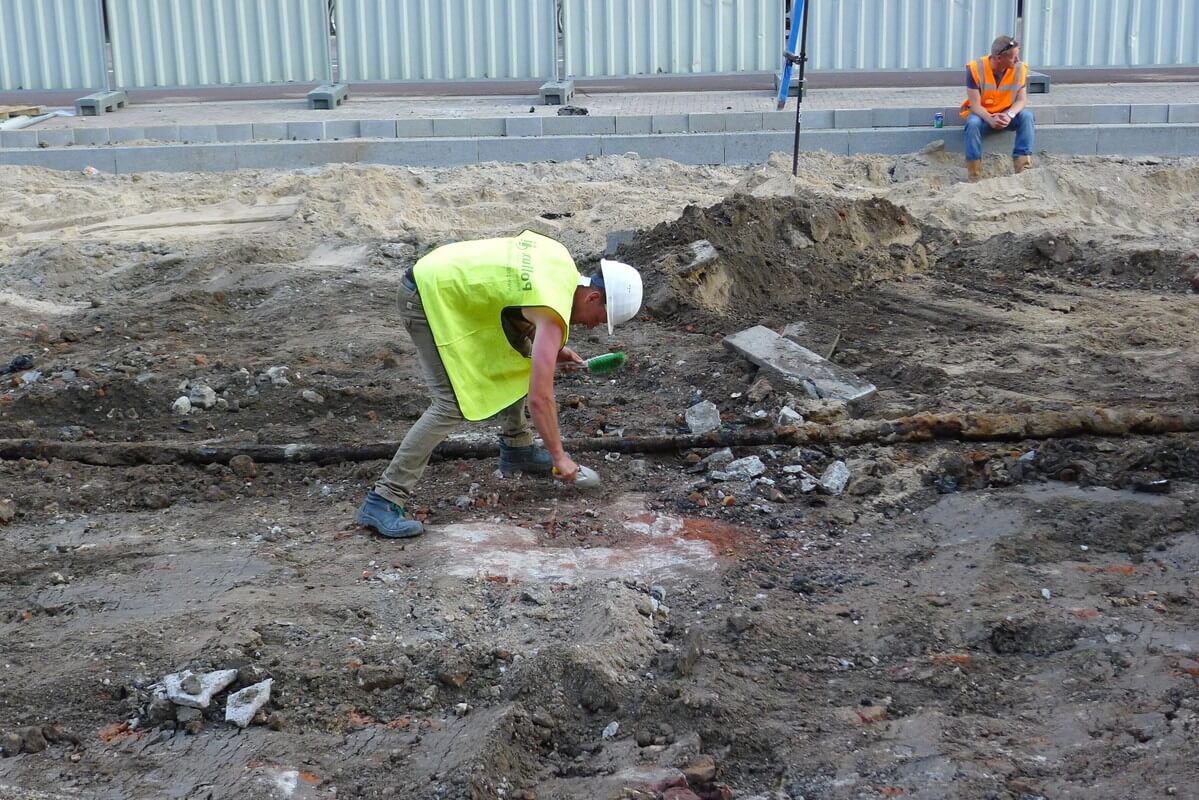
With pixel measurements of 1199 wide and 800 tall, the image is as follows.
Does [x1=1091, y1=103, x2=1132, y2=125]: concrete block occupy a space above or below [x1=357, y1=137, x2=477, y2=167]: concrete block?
above

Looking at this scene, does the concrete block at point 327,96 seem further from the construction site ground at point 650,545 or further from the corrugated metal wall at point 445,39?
the construction site ground at point 650,545

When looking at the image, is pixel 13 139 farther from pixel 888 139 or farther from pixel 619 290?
pixel 619 290

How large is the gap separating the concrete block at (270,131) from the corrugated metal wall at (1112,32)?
23.2ft

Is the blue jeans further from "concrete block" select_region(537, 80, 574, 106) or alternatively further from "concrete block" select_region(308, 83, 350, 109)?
"concrete block" select_region(308, 83, 350, 109)

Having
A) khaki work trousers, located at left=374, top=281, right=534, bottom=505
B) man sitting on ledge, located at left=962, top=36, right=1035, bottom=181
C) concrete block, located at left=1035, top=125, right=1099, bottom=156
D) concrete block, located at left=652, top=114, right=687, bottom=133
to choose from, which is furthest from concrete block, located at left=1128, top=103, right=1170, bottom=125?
khaki work trousers, located at left=374, top=281, right=534, bottom=505

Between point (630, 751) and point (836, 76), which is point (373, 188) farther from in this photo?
point (630, 751)

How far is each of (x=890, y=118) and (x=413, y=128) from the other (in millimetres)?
4201

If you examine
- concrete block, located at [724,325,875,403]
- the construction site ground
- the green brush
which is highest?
the green brush

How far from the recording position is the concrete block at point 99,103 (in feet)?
42.9

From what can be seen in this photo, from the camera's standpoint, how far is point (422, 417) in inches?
201

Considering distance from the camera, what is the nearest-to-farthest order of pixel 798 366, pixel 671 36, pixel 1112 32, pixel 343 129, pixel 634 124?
pixel 798 366
pixel 634 124
pixel 343 129
pixel 1112 32
pixel 671 36

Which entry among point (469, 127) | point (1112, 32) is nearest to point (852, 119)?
point (1112, 32)

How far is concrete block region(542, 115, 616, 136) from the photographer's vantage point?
38.0 feet

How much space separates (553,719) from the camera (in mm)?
3789
